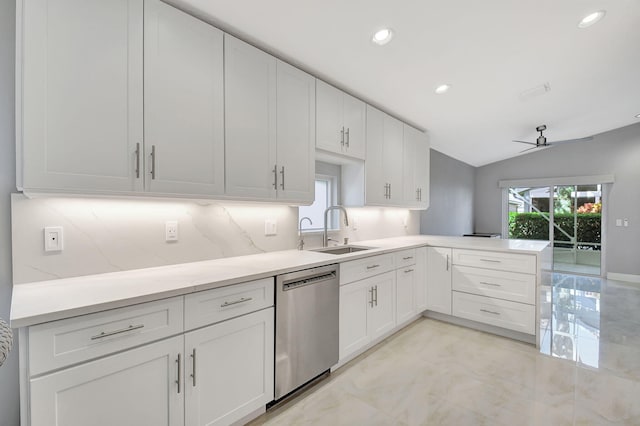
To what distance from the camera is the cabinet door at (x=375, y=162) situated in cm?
303

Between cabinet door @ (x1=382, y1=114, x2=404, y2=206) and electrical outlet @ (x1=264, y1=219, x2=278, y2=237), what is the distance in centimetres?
147

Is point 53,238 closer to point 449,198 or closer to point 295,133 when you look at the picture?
point 295,133

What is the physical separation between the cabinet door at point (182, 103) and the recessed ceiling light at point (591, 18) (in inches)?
108

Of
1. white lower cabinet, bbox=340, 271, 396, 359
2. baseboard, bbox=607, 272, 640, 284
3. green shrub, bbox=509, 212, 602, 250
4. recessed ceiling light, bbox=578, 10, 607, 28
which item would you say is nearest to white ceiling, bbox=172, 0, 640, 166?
recessed ceiling light, bbox=578, 10, 607, 28

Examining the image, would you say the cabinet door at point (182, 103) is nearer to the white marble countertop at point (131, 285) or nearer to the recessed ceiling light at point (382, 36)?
the white marble countertop at point (131, 285)

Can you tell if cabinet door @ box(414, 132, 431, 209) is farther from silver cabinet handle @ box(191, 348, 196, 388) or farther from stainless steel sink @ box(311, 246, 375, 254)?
silver cabinet handle @ box(191, 348, 196, 388)

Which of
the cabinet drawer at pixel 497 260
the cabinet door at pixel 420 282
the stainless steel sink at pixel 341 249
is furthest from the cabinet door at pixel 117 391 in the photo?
the cabinet drawer at pixel 497 260

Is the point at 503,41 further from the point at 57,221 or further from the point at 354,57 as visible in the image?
the point at 57,221

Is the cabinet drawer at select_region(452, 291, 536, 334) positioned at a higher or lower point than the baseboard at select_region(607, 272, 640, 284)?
higher

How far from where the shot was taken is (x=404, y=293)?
9.72ft

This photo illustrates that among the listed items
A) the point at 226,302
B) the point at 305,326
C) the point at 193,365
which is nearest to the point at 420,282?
the point at 305,326

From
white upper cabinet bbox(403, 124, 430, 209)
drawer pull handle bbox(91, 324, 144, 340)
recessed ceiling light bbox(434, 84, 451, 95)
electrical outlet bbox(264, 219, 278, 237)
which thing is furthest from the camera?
white upper cabinet bbox(403, 124, 430, 209)

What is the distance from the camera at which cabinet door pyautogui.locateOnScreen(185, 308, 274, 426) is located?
1386mm

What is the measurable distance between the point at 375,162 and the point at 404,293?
140 cm
